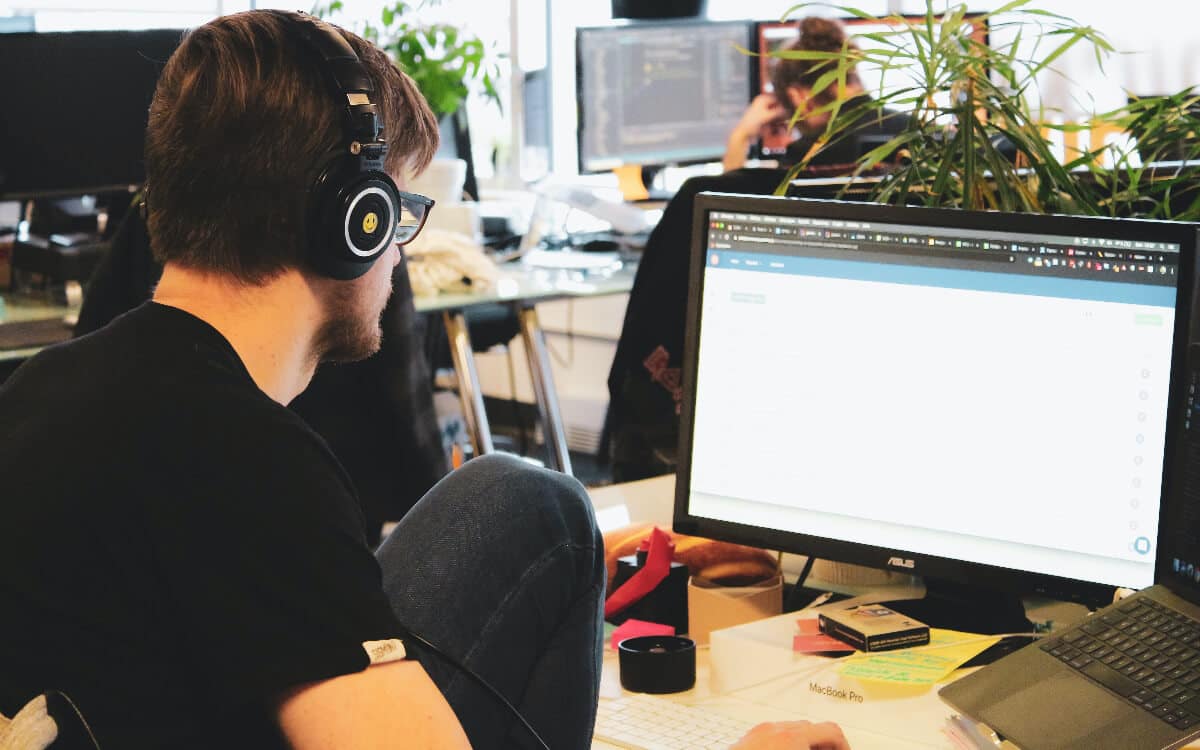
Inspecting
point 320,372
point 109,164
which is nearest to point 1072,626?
point 320,372

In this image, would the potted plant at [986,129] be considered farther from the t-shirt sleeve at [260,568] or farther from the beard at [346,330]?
the t-shirt sleeve at [260,568]

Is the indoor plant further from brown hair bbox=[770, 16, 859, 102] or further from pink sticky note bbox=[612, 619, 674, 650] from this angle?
pink sticky note bbox=[612, 619, 674, 650]

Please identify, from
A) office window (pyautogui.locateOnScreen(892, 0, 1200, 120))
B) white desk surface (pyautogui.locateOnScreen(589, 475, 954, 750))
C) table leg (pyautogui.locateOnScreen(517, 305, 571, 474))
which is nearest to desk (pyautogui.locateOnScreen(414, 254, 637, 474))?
table leg (pyautogui.locateOnScreen(517, 305, 571, 474))

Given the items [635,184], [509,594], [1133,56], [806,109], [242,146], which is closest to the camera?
[242,146]

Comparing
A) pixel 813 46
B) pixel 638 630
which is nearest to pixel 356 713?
pixel 638 630

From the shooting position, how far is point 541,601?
1.21m

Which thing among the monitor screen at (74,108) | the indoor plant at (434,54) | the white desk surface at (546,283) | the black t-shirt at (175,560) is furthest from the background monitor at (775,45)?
the black t-shirt at (175,560)

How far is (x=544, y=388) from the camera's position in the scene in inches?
147

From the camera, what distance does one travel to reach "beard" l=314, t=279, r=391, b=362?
1.08 meters

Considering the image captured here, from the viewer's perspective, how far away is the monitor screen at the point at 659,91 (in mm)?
3926

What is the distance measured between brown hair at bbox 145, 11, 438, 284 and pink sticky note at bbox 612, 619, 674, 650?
0.56m

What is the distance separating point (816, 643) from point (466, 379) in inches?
87.5

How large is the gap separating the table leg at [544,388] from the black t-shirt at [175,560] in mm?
2714

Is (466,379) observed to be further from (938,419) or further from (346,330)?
(346,330)
